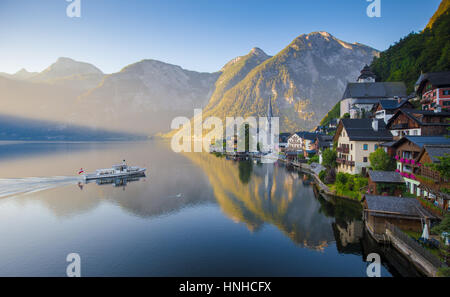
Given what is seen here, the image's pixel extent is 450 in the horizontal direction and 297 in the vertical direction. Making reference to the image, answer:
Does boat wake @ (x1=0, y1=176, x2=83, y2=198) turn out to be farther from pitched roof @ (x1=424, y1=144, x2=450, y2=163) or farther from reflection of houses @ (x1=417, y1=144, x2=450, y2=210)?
pitched roof @ (x1=424, y1=144, x2=450, y2=163)

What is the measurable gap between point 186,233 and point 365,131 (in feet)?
134

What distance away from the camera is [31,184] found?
206 ft

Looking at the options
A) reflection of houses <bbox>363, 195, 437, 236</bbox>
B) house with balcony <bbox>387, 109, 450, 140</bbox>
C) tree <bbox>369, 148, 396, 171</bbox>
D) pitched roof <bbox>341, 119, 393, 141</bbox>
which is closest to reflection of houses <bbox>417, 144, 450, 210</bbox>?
reflection of houses <bbox>363, 195, 437, 236</bbox>

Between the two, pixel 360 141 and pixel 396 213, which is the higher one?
pixel 360 141

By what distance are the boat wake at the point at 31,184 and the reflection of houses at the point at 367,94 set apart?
101 m

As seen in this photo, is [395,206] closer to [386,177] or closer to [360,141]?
[386,177]

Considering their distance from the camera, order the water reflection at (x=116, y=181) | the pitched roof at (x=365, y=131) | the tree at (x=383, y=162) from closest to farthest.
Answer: the tree at (x=383, y=162) < the pitched roof at (x=365, y=131) < the water reflection at (x=116, y=181)

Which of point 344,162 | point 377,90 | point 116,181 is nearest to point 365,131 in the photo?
point 344,162

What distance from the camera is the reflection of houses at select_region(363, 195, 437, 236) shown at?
2749 cm

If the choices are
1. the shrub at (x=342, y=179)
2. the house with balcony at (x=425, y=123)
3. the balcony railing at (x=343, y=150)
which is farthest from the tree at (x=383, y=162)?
the balcony railing at (x=343, y=150)

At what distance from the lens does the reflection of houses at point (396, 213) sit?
90.2 feet

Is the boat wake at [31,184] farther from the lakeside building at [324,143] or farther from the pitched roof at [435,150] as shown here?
the pitched roof at [435,150]
